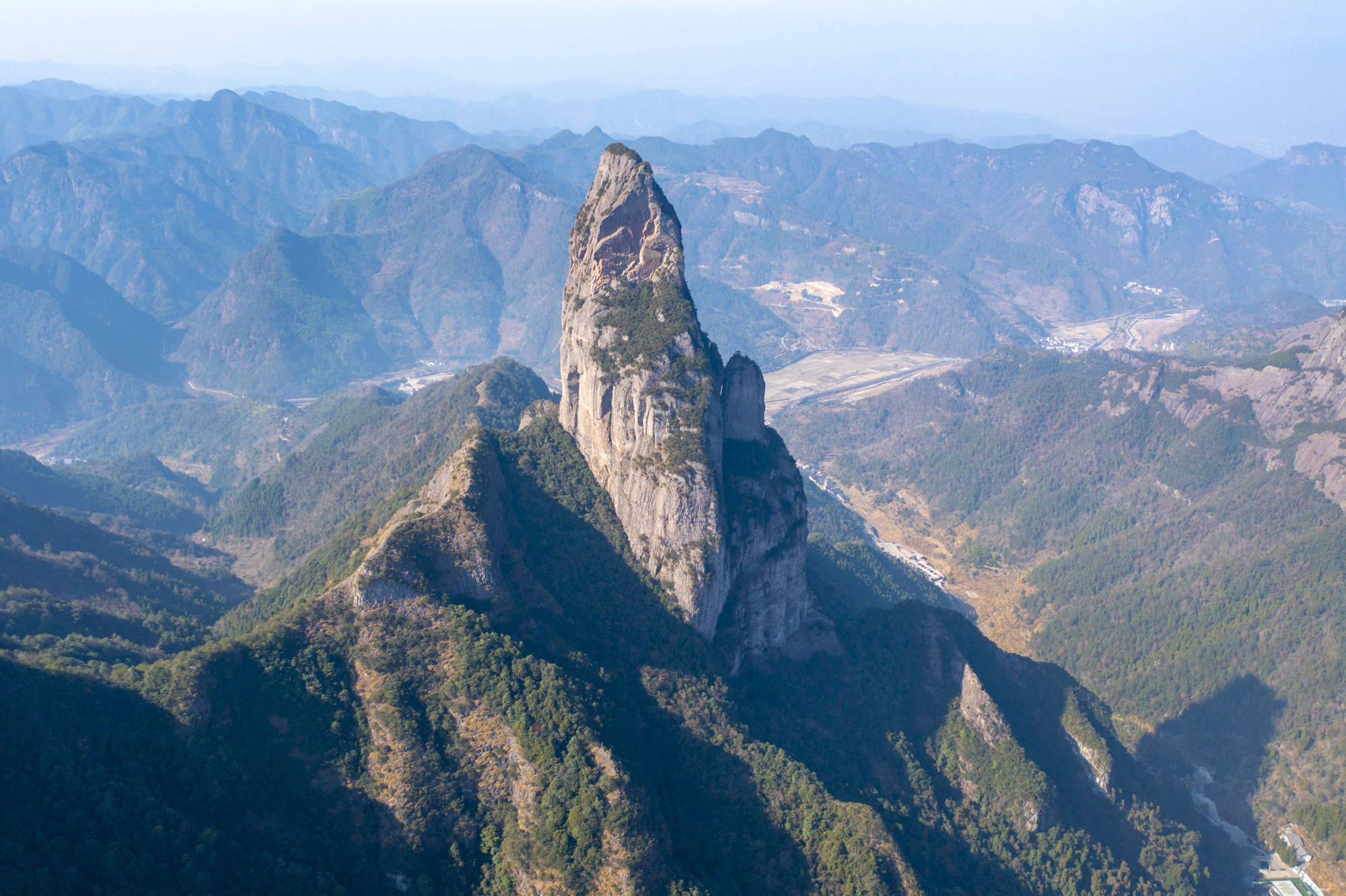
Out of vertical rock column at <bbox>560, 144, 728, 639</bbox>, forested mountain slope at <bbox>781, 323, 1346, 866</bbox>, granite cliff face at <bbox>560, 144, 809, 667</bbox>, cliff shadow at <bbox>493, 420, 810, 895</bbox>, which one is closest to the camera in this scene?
cliff shadow at <bbox>493, 420, 810, 895</bbox>

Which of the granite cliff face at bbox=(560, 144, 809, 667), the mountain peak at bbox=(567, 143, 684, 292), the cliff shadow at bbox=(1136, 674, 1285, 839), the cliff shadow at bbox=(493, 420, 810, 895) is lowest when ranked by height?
the cliff shadow at bbox=(1136, 674, 1285, 839)

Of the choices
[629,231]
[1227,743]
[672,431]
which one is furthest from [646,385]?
[1227,743]

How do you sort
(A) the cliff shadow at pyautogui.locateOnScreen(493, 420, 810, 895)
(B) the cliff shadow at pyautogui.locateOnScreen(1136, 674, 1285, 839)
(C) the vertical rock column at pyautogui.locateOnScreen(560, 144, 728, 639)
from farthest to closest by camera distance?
1. (B) the cliff shadow at pyautogui.locateOnScreen(1136, 674, 1285, 839)
2. (C) the vertical rock column at pyautogui.locateOnScreen(560, 144, 728, 639)
3. (A) the cliff shadow at pyautogui.locateOnScreen(493, 420, 810, 895)

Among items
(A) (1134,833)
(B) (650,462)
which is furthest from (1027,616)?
(B) (650,462)

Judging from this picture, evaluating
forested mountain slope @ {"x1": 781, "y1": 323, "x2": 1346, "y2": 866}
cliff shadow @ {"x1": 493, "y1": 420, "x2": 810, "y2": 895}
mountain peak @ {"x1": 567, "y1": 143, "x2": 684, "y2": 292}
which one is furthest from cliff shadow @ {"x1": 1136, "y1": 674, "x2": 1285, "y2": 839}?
mountain peak @ {"x1": 567, "y1": 143, "x2": 684, "y2": 292}

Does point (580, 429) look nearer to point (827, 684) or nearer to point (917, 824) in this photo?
point (827, 684)

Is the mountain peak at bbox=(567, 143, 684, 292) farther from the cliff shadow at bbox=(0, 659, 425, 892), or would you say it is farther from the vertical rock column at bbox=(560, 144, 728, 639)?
the cliff shadow at bbox=(0, 659, 425, 892)

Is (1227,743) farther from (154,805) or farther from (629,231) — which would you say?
(154,805)

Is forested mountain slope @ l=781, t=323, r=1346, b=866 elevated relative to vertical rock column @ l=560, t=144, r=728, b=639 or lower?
lower
